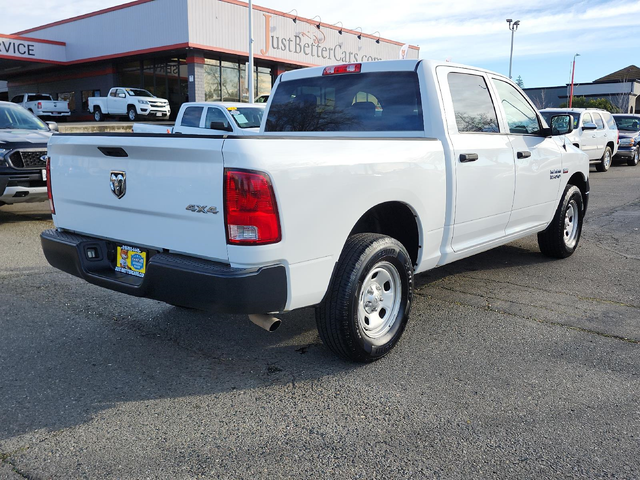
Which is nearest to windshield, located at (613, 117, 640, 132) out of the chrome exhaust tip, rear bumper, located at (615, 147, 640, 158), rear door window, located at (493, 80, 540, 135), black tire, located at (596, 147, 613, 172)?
rear bumper, located at (615, 147, 640, 158)

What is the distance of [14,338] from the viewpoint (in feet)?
13.5

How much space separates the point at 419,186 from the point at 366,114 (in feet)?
3.31

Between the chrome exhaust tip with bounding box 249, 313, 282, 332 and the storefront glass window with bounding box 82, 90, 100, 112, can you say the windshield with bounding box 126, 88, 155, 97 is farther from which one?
the chrome exhaust tip with bounding box 249, 313, 282, 332

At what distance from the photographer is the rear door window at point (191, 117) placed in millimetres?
12781

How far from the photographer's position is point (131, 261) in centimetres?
355

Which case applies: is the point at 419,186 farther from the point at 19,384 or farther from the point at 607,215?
the point at 607,215

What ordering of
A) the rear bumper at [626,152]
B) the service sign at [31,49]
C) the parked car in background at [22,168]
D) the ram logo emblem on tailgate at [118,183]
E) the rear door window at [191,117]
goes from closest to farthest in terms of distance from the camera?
the ram logo emblem on tailgate at [118,183]
the parked car in background at [22,168]
the rear door window at [191,117]
the rear bumper at [626,152]
the service sign at [31,49]

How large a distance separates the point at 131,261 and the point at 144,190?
1.65ft

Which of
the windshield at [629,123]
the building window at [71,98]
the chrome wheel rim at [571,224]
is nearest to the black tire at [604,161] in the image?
the windshield at [629,123]

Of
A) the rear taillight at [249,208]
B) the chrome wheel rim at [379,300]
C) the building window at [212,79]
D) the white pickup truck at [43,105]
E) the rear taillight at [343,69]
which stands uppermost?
the building window at [212,79]

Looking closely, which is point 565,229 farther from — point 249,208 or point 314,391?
point 249,208

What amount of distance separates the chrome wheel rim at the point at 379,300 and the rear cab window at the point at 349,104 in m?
1.24

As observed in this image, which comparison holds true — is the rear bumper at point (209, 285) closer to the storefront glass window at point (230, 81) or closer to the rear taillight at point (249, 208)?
the rear taillight at point (249, 208)

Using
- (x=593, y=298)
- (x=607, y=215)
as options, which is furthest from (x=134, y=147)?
(x=607, y=215)
